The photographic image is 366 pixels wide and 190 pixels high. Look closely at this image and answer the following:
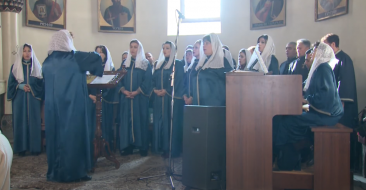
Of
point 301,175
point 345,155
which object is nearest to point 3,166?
point 301,175

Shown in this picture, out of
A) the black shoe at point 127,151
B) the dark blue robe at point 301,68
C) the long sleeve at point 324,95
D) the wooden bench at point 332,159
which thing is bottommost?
the black shoe at point 127,151

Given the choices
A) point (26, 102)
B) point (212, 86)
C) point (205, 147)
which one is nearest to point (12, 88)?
point (26, 102)

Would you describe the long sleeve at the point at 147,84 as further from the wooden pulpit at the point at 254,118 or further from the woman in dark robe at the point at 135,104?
the wooden pulpit at the point at 254,118

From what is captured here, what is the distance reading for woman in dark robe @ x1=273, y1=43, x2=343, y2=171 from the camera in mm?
3305

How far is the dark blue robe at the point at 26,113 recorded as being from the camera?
5.52 m

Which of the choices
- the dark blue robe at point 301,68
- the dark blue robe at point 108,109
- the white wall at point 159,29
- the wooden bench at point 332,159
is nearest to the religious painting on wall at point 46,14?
the white wall at point 159,29

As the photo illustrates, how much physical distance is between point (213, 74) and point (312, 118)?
1.63m

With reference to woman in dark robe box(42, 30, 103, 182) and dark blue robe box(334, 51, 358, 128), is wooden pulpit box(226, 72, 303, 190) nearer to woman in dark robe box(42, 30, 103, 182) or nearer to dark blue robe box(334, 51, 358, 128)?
woman in dark robe box(42, 30, 103, 182)

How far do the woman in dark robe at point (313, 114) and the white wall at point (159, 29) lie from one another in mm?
3694

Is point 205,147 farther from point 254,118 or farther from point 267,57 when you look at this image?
point 267,57

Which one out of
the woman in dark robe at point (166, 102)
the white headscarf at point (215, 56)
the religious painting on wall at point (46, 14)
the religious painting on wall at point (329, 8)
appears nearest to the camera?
the white headscarf at point (215, 56)

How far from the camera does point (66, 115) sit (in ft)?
12.2

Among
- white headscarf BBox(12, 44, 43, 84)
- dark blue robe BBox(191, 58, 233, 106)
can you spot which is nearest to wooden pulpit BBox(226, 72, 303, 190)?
dark blue robe BBox(191, 58, 233, 106)

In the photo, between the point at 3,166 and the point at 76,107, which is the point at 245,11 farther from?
the point at 3,166
